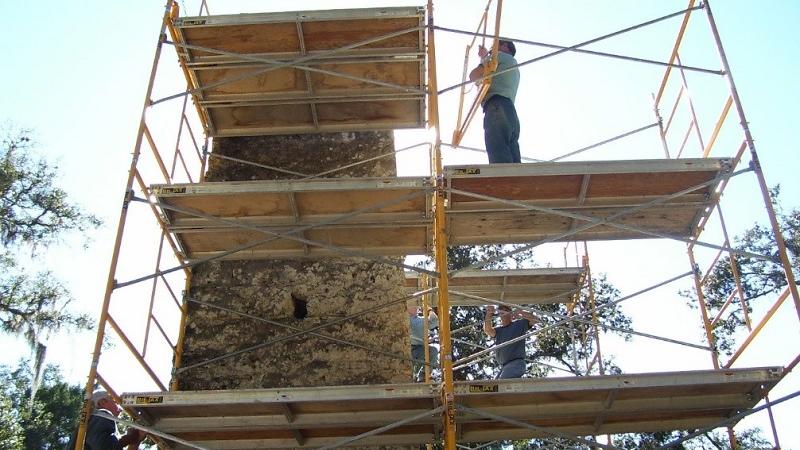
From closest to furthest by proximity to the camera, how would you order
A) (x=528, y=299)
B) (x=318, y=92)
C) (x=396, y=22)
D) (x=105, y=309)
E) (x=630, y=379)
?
(x=630, y=379) → (x=105, y=309) → (x=396, y=22) → (x=318, y=92) → (x=528, y=299)

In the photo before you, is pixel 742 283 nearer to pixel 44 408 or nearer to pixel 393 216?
pixel 393 216

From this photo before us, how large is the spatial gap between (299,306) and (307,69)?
2.31 m

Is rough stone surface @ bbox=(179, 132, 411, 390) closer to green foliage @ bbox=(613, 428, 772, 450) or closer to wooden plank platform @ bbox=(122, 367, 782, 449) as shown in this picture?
wooden plank platform @ bbox=(122, 367, 782, 449)

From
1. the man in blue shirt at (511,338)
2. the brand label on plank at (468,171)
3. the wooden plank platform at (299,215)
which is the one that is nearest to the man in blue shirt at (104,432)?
the wooden plank platform at (299,215)

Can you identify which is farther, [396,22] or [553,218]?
[396,22]

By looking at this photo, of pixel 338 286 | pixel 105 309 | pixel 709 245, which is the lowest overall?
pixel 105 309

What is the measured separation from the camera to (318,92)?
298 inches

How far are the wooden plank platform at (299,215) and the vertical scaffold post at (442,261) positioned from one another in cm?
21

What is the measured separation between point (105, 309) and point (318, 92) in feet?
10.6

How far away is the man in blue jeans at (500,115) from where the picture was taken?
270 inches

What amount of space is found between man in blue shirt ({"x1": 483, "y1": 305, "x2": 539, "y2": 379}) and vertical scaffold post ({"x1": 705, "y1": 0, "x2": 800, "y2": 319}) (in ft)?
8.38

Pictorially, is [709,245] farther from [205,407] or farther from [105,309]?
[105,309]

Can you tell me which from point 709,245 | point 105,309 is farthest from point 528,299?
point 105,309

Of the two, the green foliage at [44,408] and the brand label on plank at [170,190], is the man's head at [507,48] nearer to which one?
the brand label on plank at [170,190]
